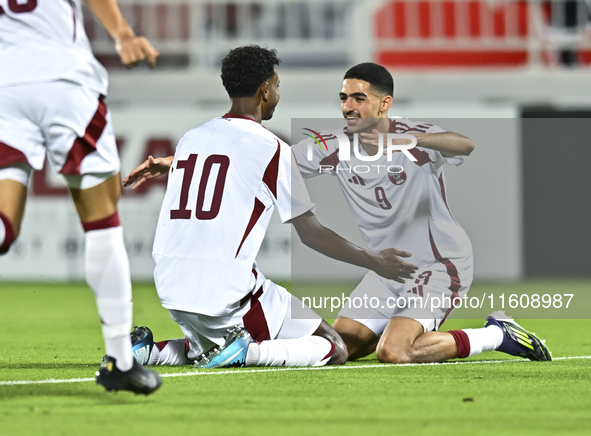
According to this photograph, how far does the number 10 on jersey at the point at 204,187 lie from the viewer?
4.52 meters

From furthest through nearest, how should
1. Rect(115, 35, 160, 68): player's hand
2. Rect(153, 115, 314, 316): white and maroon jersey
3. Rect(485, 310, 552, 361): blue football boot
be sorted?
Rect(485, 310, 552, 361): blue football boot < Rect(153, 115, 314, 316): white and maroon jersey < Rect(115, 35, 160, 68): player's hand

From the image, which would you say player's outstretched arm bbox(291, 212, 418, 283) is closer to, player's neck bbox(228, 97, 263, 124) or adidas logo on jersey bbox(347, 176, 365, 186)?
player's neck bbox(228, 97, 263, 124)

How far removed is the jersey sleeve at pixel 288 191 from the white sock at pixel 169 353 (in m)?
0.83

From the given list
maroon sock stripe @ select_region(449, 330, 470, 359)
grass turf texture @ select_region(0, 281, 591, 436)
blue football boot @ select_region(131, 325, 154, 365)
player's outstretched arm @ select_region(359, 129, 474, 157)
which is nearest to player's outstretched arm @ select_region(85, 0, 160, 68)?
grass turf texture @ select_region(0, 281, 591, 436)

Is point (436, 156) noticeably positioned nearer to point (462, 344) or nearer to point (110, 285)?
point (462, 344)

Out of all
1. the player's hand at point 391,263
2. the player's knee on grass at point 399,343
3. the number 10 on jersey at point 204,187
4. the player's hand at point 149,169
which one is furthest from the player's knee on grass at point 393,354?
the player's hand at point 149,169

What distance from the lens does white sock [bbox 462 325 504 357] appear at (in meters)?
5.10

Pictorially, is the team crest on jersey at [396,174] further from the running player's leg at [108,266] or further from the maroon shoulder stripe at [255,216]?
the running player's leg at [108,266]

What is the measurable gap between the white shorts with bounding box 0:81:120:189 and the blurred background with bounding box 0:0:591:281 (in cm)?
772

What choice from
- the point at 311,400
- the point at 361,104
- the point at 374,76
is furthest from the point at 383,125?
the point at 311,400

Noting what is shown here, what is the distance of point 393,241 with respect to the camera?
18.1 ft

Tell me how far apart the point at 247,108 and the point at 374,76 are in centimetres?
115

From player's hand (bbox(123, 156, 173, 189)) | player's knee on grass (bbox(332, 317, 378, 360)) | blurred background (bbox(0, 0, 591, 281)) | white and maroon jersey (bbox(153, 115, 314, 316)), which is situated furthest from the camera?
blurred background (bbox(0, 0, 591, 281))

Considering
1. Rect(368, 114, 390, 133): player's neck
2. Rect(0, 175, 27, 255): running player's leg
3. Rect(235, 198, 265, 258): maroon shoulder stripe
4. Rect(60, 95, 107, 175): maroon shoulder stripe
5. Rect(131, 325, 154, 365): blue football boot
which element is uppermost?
Rect(60, 95, 107, 175): maroon shoulder stripe
